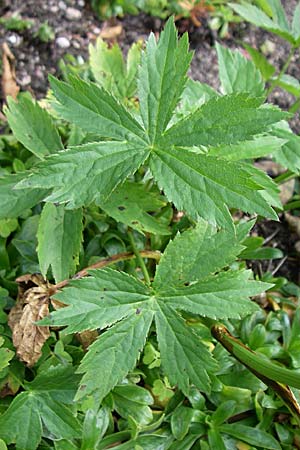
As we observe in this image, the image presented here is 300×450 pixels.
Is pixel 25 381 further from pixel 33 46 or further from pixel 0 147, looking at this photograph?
pixel 33 46

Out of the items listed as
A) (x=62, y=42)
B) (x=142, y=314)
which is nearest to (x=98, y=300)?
(x=142, y=314)

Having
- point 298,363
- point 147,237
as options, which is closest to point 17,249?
point 147,237

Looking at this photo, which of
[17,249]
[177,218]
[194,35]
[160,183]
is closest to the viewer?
[160,183]

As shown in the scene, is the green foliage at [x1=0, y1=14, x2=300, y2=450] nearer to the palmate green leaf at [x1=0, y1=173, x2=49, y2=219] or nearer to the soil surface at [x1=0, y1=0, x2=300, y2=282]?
the palmate green leaf at [x1=0, y1=173, x2=49, y2=219]

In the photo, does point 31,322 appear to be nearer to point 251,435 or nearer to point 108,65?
point 251,435

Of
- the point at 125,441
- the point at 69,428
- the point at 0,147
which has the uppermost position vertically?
the point at 0,147

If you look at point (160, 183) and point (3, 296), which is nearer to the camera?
point (160, 183)
